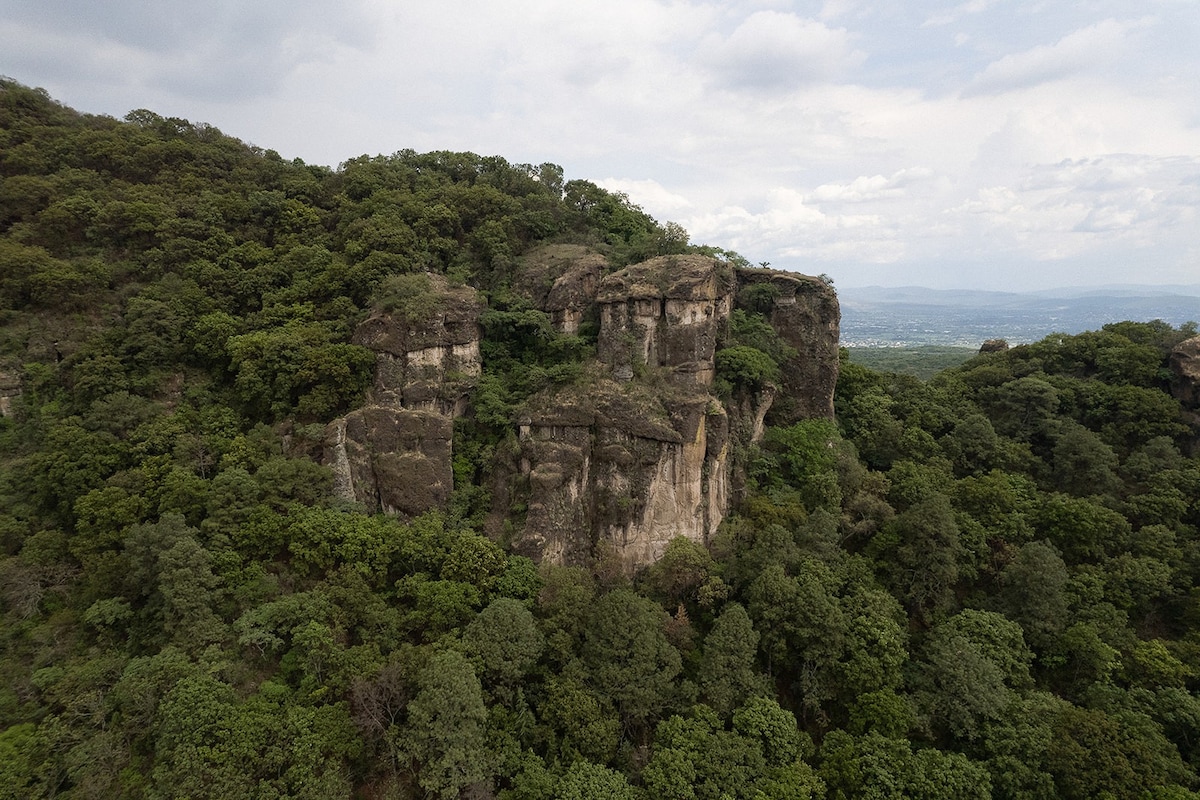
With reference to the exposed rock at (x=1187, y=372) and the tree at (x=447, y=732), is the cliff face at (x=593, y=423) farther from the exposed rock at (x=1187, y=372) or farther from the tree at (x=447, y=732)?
the exposed rock at (x=1187, y=372)

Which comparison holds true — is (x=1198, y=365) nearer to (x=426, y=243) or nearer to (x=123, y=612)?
(x=426, y=243)

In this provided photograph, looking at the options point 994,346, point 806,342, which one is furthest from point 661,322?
point 994,346

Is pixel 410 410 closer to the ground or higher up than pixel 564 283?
closer to the ground

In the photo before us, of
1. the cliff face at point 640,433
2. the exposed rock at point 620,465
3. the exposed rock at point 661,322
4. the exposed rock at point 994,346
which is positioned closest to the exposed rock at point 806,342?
the cliff face at point 640,433

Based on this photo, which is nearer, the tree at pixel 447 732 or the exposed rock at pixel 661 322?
the tree at pixel 447 732

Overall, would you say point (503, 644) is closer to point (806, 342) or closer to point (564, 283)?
point (564, 283)

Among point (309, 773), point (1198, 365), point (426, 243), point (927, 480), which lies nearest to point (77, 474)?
point (309, 773)
